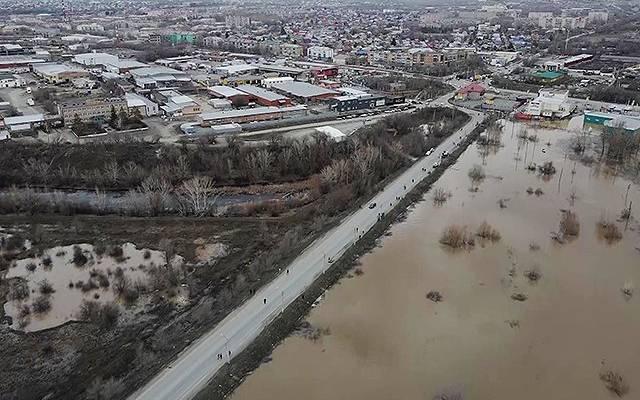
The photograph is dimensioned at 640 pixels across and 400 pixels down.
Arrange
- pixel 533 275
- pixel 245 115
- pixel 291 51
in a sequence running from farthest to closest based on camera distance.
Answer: pixel 291 51 < pixel 245 115 < pixel 533 275

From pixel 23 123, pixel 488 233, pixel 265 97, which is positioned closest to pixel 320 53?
pixel 265 97

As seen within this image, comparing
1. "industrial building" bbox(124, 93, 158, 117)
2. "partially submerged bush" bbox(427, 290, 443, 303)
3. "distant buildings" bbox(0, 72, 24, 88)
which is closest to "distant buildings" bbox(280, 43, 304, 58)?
"distant buildings" bbox(0, 72, 24, 88)

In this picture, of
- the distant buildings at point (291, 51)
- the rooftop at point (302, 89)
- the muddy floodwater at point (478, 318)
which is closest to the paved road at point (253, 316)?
the muddy floodwater at point (478, 318)

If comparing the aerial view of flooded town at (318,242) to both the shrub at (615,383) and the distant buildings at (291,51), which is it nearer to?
the shrub at (615,383)

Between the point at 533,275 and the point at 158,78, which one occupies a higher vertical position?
the point at 158,78

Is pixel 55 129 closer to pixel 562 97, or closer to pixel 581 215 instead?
pixel 581 215

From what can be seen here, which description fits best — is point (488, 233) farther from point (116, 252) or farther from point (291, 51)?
point (291, 51)

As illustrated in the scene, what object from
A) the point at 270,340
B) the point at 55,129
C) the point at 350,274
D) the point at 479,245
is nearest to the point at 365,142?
the point at 479,245

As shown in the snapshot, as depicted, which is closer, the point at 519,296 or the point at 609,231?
the point at 519,296
